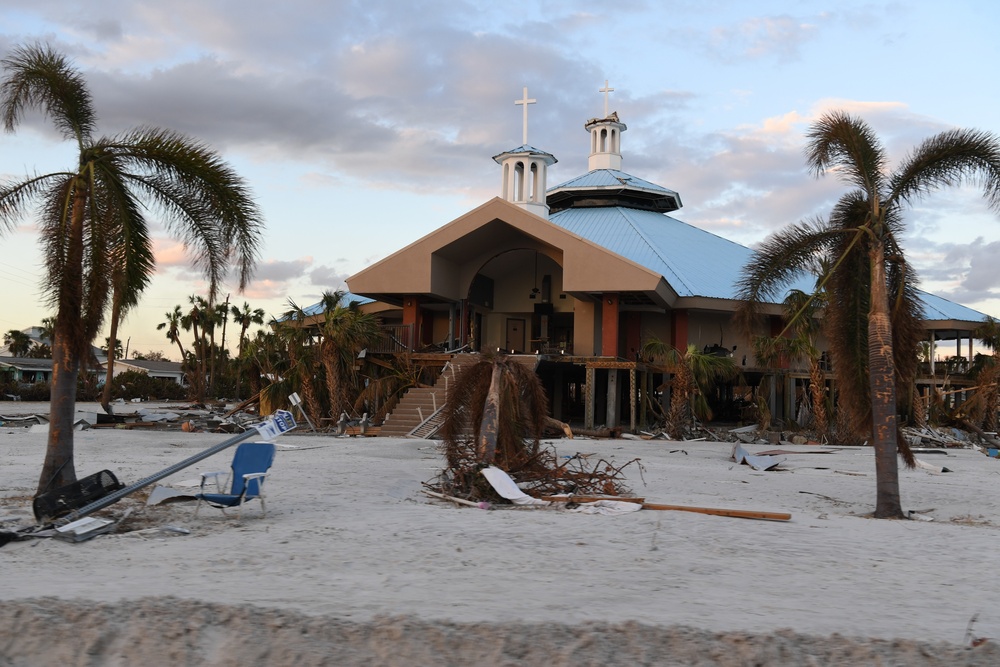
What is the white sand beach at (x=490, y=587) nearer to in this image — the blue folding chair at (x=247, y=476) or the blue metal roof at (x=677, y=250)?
the blue folding chair at (x=247, y=476)

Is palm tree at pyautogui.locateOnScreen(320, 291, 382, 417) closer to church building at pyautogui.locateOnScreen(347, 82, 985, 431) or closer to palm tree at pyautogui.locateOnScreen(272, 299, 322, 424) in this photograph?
palm tree at pyautogui.locateOnScreen(272, 299, 322, 424)

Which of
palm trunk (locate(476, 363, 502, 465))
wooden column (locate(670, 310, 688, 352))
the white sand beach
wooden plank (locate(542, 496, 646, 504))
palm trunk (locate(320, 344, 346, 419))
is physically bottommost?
the white sand beach

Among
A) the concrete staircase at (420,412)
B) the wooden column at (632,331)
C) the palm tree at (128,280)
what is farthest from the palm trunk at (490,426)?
the wooden column at (632,331)

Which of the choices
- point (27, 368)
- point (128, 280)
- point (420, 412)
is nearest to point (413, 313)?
point (420, 412)

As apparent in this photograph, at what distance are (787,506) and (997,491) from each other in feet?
15.1

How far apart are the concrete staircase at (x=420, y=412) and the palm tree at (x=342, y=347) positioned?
6.71ft

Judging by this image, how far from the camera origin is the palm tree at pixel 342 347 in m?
25.2

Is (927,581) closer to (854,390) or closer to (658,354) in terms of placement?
(854,390)

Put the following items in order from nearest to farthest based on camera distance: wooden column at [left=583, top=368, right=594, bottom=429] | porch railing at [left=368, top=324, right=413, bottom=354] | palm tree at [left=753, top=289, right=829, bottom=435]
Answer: palm tree at [left=753, top=289, right=829, bottom=435] → wooden column at [left=583, top=368, right=594, bottom=429] → porch railing at [left=368, top=324, right=413, bottom=354]

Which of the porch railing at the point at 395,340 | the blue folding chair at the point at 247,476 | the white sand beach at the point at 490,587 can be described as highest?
the porch railing at the point at 395,340

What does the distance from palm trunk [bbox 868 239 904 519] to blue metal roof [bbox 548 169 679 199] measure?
2761 cm

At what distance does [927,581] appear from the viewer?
7164 mm

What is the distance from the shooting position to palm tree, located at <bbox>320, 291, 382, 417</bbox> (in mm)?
25172

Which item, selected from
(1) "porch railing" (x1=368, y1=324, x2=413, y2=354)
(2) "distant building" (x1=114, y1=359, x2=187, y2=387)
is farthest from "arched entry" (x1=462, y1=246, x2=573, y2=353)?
(2) "distant building" (x1=114, y1=359, x2=187, y2=387)
